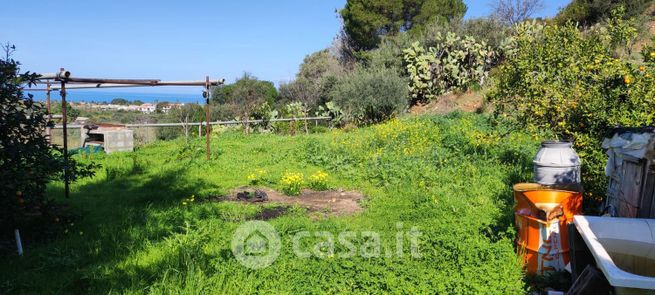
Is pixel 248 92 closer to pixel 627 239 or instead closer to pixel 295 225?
pixel 295 225

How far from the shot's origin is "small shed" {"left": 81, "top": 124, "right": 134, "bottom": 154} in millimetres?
11412

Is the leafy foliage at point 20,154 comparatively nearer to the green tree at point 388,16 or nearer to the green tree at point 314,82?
the green tree at point 314,82

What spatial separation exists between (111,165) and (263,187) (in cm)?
399

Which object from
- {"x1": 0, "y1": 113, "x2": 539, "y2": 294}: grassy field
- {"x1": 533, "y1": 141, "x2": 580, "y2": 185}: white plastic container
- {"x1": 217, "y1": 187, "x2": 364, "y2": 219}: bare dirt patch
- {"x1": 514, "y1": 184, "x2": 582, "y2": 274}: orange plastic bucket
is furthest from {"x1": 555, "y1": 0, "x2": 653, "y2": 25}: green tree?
{"x1": 514, "y1": 184, "x2": 582, "y2": 274}: orange plastic bucket

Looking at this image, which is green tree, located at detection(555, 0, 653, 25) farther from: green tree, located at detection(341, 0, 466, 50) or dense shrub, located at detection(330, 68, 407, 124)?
dense shrub, located at detection(330, 68, 407, 124)

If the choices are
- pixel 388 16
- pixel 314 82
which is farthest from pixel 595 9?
pixel 314 82

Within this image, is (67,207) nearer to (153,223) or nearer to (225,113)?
(153,223)

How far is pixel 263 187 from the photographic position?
741 cm

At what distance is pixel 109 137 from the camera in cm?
1137

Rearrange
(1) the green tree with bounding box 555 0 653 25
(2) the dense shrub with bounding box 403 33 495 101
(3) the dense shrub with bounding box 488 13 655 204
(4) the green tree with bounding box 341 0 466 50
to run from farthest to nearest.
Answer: (4) the green tree with bounding box 341 0 466 50
(1) the green tree with bounding box 555 0 653 25
(2) the dense shrub with bounding box 403 33 495 101
(3) the dense shrub with bounding box 488 13 655 204

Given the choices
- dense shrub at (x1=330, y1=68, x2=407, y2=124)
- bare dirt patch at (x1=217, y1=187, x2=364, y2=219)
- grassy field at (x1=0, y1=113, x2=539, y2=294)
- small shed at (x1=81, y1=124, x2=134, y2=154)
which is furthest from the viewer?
dense shrub at (x1=330, y1=68, x2=407, y2=124)

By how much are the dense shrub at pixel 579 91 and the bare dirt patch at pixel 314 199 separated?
9.22 ft

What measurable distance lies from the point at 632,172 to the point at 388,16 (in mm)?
26282

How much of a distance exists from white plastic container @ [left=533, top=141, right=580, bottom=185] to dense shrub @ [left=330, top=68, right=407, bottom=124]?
12177 mm
